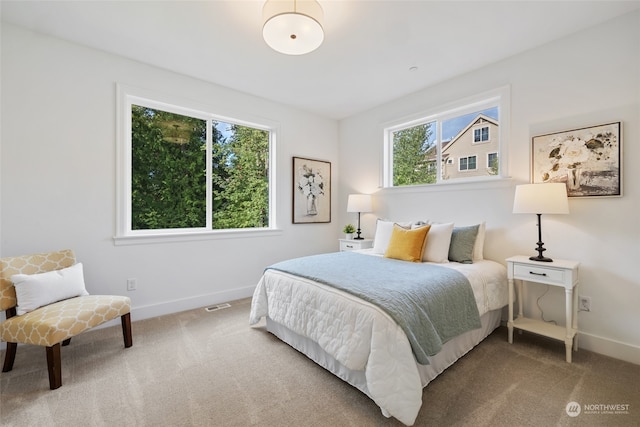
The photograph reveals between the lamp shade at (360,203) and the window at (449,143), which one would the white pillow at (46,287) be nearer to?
the lamp shade at (360,203)

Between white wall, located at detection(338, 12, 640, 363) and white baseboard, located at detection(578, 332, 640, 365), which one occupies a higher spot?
white wall, located at detection(338, 12, 640, 363)

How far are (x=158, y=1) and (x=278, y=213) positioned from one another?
2.54 m

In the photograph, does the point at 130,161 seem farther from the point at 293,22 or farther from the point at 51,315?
the point at 293,22

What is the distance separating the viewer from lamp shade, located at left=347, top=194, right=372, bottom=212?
12.8ft

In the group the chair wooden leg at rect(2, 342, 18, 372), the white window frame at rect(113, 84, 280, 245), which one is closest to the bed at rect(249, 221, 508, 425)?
the white window frame at rect(113, 84, 280, 245)

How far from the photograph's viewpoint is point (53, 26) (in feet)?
7.46

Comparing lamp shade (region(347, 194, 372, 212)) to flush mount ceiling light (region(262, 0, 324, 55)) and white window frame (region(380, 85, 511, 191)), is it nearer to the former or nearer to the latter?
white window frame (region(380, 85, 511, 191))

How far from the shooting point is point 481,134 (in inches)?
119

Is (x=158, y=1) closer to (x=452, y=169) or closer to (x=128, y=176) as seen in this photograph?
(x=128, y=176)

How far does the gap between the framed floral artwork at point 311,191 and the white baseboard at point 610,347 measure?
125 inches

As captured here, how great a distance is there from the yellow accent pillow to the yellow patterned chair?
7.83 feet

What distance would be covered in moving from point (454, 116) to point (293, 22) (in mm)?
2318

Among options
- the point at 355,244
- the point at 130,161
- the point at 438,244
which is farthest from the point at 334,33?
the point at 355,244

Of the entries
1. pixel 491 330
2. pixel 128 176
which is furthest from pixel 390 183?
pixel 128 176
